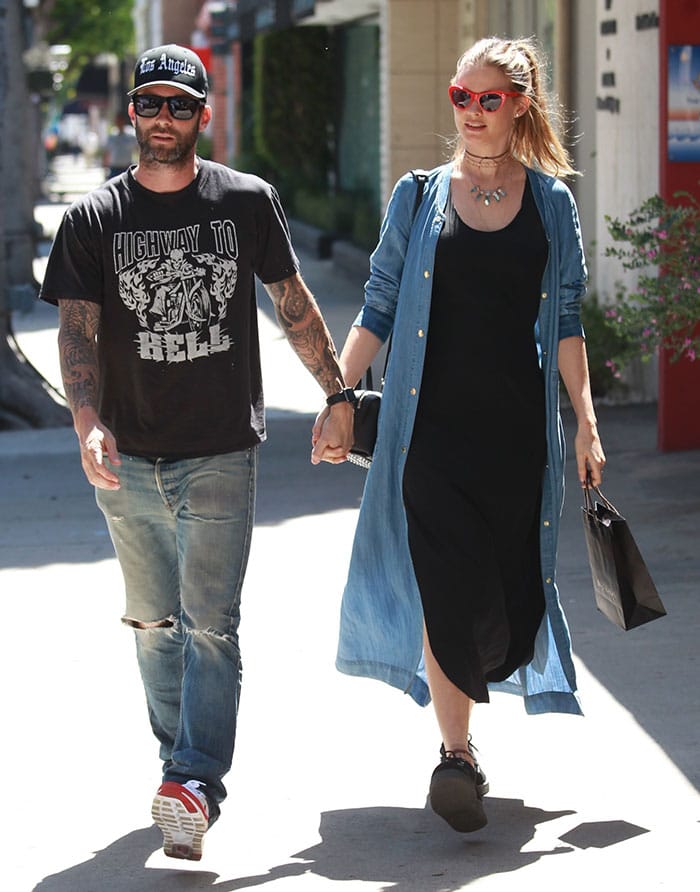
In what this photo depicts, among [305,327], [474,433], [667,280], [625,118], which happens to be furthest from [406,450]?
[625,118]

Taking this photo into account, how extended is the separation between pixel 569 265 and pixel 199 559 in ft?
3.96

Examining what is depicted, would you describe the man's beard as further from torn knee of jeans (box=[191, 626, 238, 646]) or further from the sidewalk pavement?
the sidewalk pavement

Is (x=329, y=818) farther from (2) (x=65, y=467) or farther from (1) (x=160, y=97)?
(2) (x=65, y=467)

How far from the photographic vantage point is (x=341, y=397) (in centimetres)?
444

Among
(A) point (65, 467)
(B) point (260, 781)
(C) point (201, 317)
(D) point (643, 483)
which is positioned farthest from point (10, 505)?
(C) point (201, 317)

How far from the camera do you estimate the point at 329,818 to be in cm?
452

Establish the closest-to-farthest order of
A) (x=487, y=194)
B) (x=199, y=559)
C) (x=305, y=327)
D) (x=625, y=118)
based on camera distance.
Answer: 1. (x=199, y=559)
2. (x=305, y=327)
3. (x=487, y=194)
4. (x=625, y=118)

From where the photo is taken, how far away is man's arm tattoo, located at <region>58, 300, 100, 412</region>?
4.13 m

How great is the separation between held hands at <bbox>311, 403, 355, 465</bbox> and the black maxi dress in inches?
7.1

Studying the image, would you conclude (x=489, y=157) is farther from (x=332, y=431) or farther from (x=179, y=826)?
(x=179, y=826)

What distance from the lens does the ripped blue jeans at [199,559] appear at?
4215 mm

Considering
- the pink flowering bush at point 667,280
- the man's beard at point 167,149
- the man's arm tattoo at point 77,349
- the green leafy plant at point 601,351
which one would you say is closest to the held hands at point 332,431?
the man's arm tattoo at point 77,349

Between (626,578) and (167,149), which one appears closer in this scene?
(167,149)

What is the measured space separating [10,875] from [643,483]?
511cm
